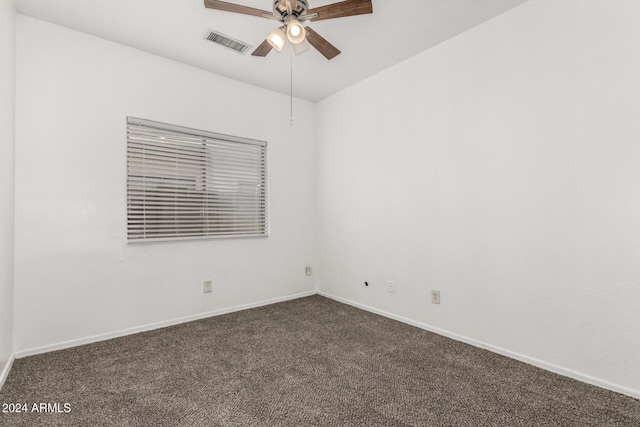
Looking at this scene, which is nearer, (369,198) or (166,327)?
(166,327)

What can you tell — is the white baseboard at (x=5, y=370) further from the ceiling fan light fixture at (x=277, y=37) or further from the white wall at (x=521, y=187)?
the white wall at (x=521, y=187)

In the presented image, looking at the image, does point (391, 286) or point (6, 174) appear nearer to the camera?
point (6, 174)

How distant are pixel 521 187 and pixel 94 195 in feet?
11.5

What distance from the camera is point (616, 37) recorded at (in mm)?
1885

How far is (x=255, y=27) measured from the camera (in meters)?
2.55

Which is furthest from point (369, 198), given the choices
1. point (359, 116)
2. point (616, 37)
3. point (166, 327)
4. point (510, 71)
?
point (166, 327)

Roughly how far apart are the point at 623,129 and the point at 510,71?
0.86 m

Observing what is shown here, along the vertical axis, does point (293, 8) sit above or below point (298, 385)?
above

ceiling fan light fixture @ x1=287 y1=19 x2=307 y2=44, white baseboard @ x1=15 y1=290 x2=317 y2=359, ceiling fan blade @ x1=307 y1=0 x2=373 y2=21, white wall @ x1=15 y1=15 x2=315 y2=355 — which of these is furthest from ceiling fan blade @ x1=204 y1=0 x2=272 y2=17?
white baseboard @ x1=15 y1=290 x2=317 y2=359

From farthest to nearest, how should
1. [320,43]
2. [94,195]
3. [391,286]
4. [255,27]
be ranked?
[391,286] < [94,195] < [255,27] < [320,43]

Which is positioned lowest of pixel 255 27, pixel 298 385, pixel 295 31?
pixel 298 385

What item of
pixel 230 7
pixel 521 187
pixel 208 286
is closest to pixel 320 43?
pixel 230 7

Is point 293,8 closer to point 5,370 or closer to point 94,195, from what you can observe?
point 94,195

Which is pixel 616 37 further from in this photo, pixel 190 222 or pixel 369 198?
pixel 190 222
